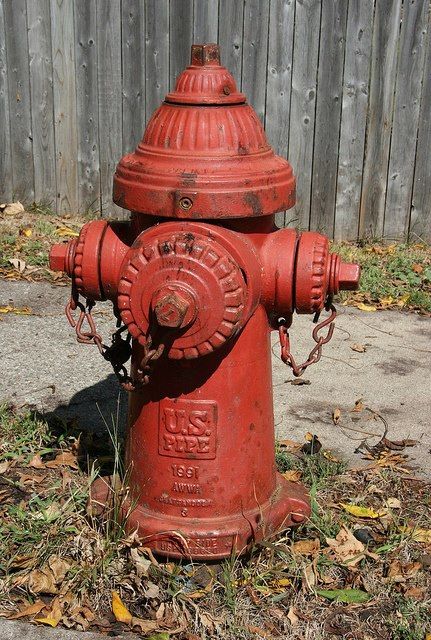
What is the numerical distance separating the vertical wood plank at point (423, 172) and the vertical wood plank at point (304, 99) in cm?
77

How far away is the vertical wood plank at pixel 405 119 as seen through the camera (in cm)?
595

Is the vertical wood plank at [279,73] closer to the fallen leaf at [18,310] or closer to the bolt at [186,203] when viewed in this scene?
the fallen leaf at [18,310]

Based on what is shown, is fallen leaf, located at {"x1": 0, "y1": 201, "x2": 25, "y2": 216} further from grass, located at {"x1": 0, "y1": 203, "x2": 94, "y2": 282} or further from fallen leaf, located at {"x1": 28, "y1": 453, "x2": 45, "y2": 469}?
fallen leaf, located at {"x1": 28, "y1": 453, "x2": 45, "y2": 469}

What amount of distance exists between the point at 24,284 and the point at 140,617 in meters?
3.37

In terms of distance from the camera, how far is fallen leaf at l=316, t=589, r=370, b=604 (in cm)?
266

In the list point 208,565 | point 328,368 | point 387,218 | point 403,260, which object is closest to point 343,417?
point 328,368

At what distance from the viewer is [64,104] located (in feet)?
21.3

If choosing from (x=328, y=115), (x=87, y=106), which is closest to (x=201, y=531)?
(x=328, y=115)

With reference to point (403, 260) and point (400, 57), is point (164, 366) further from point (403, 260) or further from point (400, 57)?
point (400, 57)

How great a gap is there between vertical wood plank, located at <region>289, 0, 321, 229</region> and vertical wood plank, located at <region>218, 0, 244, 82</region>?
0.39 meters

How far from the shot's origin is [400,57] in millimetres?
6020

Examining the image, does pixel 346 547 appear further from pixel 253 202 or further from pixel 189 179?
pixel 189 179

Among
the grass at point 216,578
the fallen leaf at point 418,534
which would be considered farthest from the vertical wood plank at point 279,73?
the fallen leaf at point 418,534

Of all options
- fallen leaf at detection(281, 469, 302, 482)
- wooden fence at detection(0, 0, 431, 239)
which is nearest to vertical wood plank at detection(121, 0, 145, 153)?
wooden fence at detection(0, 0, 431, 239)
